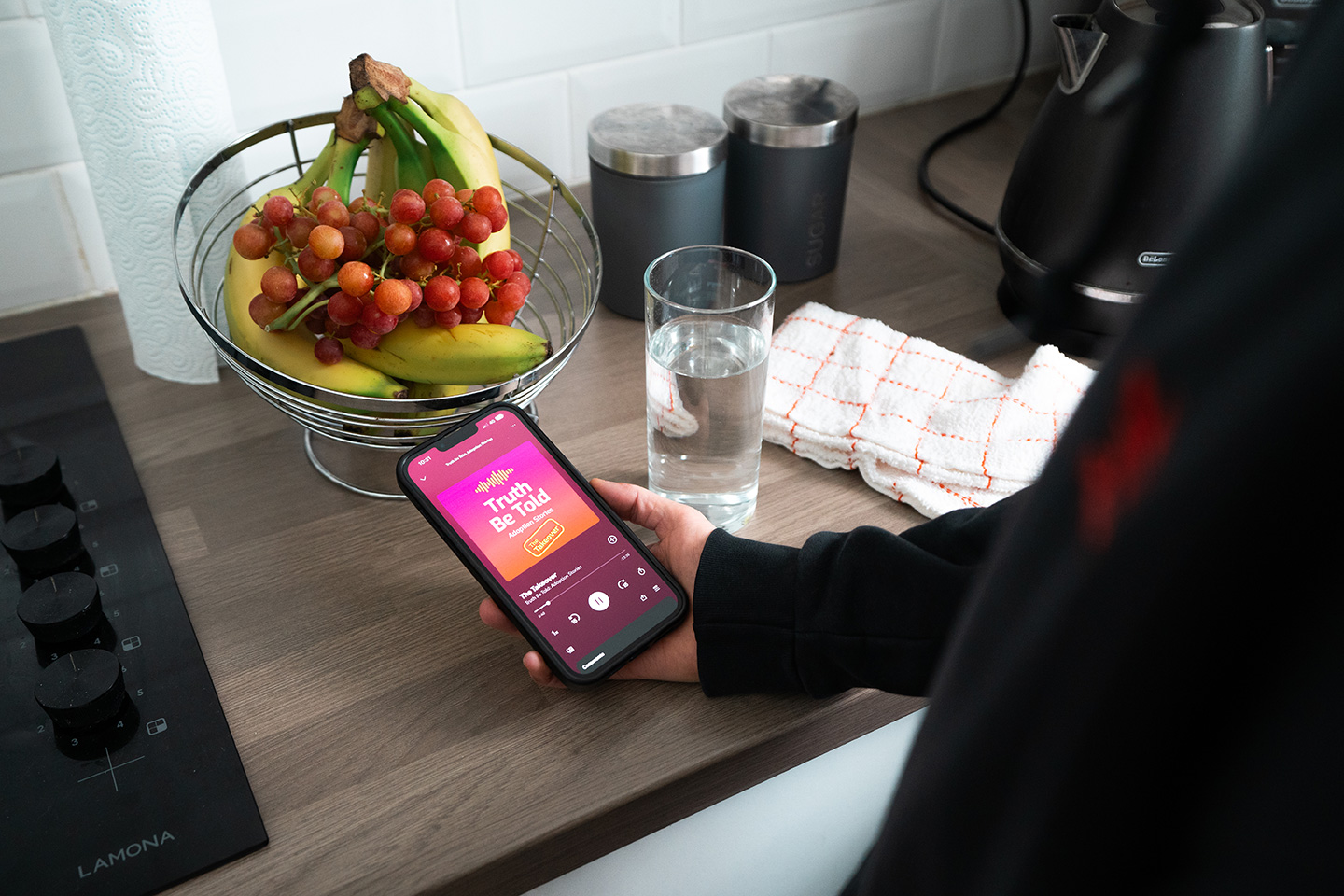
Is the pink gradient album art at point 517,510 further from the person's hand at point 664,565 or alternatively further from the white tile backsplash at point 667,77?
the white tile backsplash at point 667,77

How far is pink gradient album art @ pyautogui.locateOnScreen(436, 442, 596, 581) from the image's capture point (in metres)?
0.55

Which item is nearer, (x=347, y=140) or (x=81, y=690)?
(x=81, y=690)

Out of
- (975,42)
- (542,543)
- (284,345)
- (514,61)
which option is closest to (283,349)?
(284,345)

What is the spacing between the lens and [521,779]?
495 millimetres

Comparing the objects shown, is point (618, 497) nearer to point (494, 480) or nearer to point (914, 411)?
point (494, 480)

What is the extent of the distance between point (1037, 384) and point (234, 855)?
583mm

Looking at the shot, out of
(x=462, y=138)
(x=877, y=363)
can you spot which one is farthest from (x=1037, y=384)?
(x=462, y=138)

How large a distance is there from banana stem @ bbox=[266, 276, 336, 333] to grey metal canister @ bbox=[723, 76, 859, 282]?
1.26 ft

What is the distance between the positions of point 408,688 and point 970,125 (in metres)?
0.91

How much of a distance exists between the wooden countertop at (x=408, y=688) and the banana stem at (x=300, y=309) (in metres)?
0.13

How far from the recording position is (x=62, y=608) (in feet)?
1.74

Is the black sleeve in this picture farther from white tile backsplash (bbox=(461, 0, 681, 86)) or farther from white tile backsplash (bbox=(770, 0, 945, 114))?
white tile backsplash (bbox=(770, 0, 945, 114))

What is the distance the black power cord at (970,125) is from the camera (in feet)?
3.25

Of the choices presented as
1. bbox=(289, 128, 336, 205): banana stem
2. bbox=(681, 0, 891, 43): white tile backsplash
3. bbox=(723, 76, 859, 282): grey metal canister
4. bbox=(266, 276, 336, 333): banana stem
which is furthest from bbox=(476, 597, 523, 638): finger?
bbox=(681, 0, 891, 43): white tile backsplash
